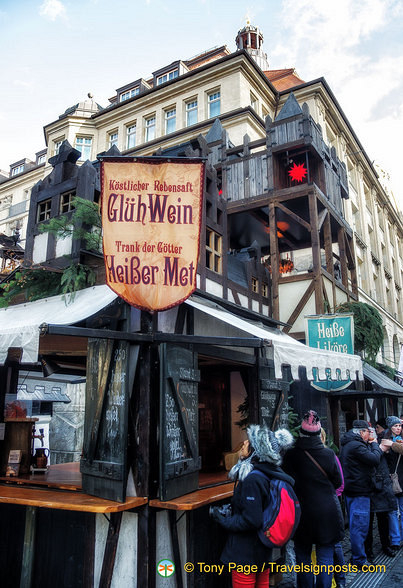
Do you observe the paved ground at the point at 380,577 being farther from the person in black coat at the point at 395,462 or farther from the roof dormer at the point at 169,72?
the roof dormer at the point at 169,72

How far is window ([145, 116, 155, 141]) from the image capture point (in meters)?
25.6

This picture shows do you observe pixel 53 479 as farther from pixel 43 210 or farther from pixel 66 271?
pixel 43 210

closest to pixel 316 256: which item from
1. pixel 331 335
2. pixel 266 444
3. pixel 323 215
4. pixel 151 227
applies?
pixel 323 215

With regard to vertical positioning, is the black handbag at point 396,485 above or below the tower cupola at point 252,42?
below

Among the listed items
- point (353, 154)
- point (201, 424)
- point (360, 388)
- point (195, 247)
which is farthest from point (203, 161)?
point (353, 154)

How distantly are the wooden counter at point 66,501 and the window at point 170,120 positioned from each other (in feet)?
74.3

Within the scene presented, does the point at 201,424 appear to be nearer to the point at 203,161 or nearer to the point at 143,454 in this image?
the point at 143,454

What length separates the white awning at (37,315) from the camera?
4.70 m

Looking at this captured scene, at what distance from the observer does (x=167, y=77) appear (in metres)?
26.5

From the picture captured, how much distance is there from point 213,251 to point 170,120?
17.8 meters

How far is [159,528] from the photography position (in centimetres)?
475

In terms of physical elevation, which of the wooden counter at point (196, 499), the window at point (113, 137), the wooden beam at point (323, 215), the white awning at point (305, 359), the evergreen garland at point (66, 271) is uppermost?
the window at point (113, 137)

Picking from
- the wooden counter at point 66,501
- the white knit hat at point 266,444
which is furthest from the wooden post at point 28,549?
the white knit hat at point 266,444

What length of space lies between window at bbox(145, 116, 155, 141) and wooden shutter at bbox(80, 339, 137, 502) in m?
22.5
